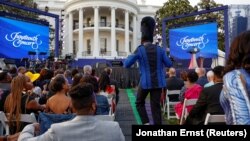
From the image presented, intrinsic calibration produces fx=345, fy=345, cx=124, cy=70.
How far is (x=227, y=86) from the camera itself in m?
1.93

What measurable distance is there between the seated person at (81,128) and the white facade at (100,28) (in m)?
37.6

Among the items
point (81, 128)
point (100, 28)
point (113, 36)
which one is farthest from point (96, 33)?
point (81, 128)

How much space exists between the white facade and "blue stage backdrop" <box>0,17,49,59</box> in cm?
2306

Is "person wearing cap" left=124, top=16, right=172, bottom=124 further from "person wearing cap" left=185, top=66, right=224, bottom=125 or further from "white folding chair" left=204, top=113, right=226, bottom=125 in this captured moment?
"white folding chair" left=204, top=113, right=226, bottom=125

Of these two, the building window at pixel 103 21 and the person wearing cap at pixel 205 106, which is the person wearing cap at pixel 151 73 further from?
the building window at pixel 103 21

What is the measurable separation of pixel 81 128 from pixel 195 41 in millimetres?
14854

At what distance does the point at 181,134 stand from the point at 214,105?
1.49 m

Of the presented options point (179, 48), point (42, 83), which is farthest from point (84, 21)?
point (42, 83)

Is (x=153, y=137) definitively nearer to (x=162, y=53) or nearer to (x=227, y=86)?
(x=227, y=86)

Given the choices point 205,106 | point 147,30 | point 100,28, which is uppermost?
point 100,28

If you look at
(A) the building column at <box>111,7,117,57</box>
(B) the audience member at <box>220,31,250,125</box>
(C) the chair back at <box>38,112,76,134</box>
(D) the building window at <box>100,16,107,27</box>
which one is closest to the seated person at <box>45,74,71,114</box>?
(C) the chair back at <box>38,112,76,134</box>

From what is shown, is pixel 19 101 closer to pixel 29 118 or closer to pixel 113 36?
pixel 29 118

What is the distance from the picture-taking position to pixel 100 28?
4175 centimetres

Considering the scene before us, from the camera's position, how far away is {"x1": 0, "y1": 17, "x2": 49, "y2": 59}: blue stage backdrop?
603 inches
